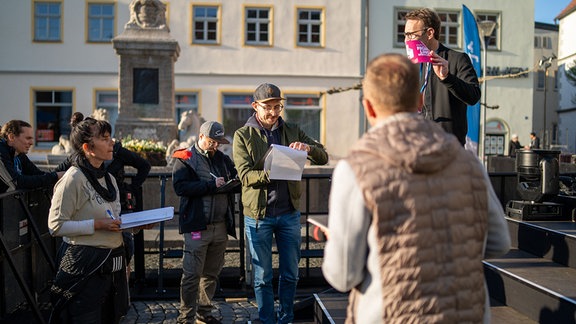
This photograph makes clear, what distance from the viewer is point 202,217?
5.07 metres

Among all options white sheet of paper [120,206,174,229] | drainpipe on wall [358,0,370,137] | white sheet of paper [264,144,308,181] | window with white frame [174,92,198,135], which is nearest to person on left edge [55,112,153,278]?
white sheet of paper [120,206,174,229]

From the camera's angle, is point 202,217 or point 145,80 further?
point 145,80

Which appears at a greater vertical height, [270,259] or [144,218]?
[144,218]

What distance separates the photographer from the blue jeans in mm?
4559

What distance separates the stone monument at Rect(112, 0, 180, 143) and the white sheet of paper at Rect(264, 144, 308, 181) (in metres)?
9.47

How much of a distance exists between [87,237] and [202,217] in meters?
1.41

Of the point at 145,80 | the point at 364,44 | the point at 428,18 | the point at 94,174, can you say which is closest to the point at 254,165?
the point at 94,174

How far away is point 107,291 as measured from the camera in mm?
3840

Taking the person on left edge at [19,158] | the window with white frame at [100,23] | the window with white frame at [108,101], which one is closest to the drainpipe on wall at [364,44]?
the window with white frame at [108,101]

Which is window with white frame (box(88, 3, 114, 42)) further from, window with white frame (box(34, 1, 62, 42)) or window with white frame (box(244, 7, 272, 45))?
window with white frame (box(244, 7, 272, 45))

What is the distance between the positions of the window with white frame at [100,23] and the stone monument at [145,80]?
14341 mm

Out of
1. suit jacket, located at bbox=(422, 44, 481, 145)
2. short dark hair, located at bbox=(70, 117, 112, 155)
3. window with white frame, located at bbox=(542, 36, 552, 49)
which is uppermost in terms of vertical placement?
window with white frame, located at bbox=(542, 36, 552, 49)

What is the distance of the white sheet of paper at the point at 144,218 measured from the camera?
3918 mm

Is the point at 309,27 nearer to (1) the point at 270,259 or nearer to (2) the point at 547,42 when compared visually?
(1) the point at 270,259
